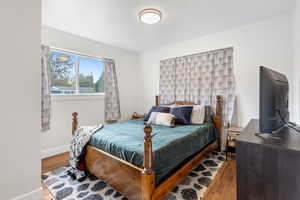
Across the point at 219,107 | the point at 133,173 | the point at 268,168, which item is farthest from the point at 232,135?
the point at 133,173

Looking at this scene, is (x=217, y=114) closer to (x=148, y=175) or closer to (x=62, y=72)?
(x=148, y=175)

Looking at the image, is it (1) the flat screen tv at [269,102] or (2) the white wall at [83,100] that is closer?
(1) the flat screen tv at [269,102]

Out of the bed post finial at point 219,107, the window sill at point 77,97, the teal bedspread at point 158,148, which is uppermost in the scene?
the window sill at point 77,97

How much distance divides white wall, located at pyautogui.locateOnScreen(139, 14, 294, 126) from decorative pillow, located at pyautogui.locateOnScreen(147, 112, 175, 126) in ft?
4.42

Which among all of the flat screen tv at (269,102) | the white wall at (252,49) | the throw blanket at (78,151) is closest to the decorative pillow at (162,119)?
the throw blanket at (78,151)

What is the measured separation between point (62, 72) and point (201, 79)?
3068mm

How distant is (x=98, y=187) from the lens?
1.91 meters

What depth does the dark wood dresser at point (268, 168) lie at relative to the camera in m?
0.88

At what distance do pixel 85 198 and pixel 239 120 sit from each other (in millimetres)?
2892

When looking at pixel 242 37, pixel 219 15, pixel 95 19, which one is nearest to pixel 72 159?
pixel 95 19

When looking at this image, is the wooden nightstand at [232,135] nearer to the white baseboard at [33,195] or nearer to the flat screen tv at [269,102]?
the flat screen tv at [269,102]

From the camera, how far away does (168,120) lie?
285 cm

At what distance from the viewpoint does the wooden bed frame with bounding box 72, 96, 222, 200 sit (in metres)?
1.44

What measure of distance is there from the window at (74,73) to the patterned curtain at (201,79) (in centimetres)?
169
